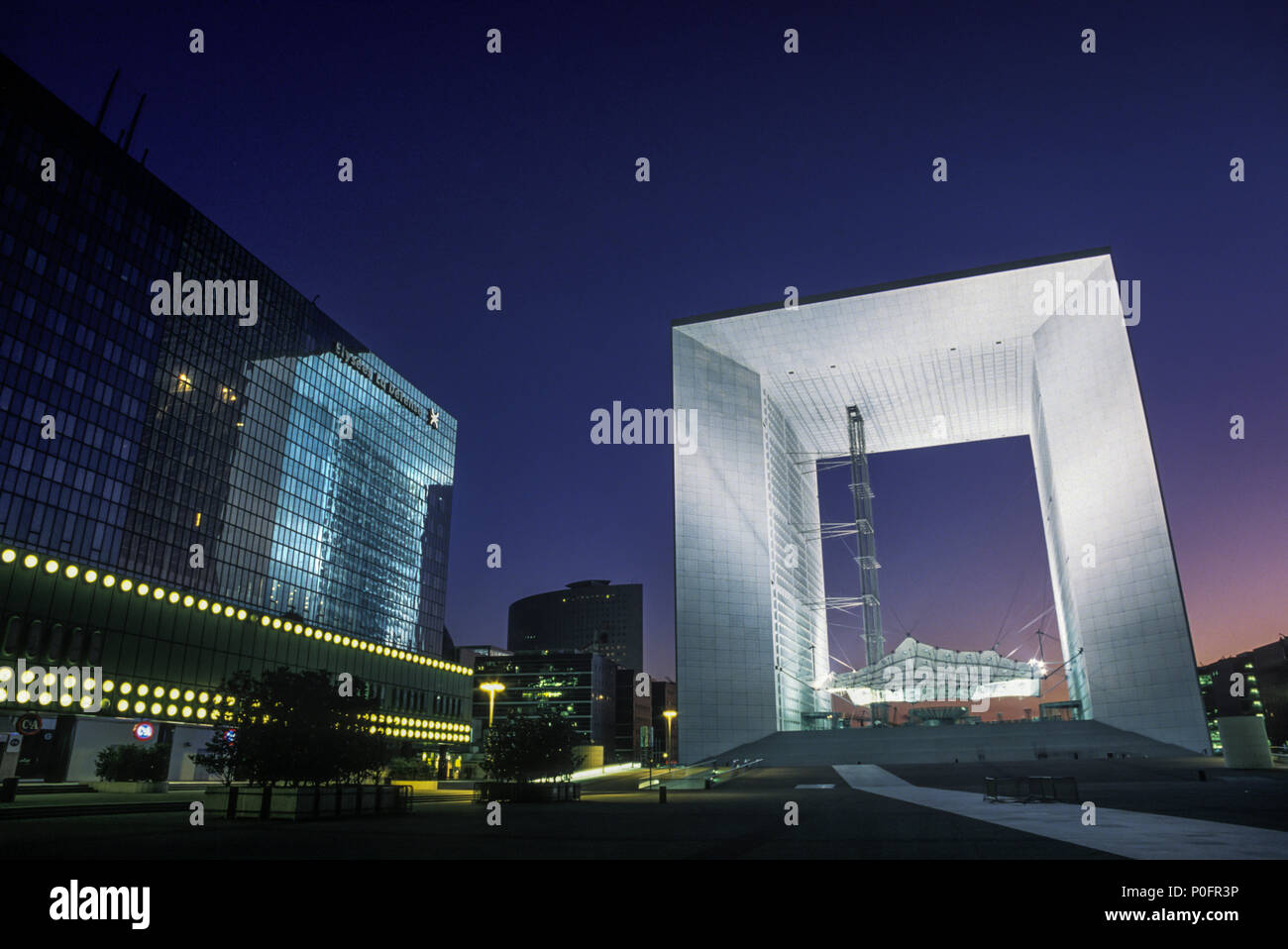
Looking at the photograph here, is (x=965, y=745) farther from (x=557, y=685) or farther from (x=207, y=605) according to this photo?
(x=557, y=685)

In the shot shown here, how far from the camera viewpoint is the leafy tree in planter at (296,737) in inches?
780

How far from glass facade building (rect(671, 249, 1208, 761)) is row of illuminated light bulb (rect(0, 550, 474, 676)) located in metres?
33.0

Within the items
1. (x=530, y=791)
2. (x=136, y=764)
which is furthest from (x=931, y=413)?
(x=136, y=764)

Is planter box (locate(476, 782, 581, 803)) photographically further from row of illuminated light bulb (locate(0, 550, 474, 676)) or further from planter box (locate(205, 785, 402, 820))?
row of illuminated light bulb (locate(0, 550, 474, 676))

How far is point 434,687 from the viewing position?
91.2m

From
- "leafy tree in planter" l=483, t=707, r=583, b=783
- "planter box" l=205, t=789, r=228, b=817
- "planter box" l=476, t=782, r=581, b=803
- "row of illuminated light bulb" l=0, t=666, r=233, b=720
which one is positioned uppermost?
"row of illuminated light bulb" l=0, t=666, r=233, b=720

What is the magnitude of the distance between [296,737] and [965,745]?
44.8m

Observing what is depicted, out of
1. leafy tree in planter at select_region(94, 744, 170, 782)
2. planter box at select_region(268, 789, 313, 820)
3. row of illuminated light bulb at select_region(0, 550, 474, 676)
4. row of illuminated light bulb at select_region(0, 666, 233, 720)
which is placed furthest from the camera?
row of illuminated light bulb at select_region(0, 550, 474, 676)

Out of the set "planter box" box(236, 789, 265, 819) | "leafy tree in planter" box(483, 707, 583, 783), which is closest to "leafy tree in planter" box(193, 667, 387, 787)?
"planter box" box(236, 789, 265, 819)

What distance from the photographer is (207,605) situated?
6072 centimetres

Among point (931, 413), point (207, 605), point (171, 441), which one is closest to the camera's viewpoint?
point (207, 605)

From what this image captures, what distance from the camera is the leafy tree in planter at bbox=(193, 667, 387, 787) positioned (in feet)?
65.0
